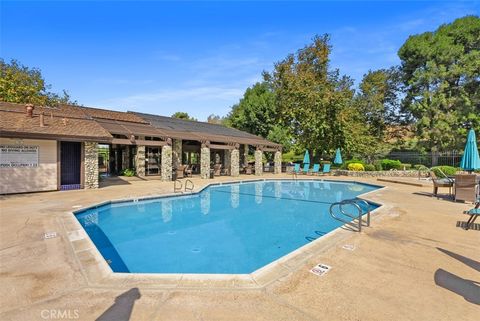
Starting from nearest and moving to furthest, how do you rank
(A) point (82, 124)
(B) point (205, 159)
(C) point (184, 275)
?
(C) point (184, 275) < (A) point (82, 124) < (B) point (205, 159)

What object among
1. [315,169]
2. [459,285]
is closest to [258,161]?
[315,169]

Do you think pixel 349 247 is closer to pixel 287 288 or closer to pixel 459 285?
pixel 459 285

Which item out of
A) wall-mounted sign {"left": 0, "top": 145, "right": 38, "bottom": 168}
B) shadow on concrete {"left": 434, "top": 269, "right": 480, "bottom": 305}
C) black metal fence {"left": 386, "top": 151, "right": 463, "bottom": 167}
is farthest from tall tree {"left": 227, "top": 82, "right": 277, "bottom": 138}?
shadow on concrete {"left": 434, "top": 269, "right": 480, "bottom": 305}

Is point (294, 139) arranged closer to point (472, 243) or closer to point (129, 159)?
point (129, 159)

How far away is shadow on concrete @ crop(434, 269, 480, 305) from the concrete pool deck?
1 cm

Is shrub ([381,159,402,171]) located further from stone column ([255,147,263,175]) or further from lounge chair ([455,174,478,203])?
lounge chair ([455,174,478,203])

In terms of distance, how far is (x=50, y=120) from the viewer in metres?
13.1

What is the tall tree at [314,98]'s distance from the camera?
82.9 feet

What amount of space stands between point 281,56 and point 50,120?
27.7 m

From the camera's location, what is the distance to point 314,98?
25875 mm

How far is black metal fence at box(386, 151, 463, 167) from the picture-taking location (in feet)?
85.0

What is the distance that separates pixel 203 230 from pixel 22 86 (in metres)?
25.1

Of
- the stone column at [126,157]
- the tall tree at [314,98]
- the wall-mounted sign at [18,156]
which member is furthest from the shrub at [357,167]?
the wall-mounted sign at [18,156]

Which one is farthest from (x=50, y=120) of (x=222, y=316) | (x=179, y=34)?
(x=222, y=316)
